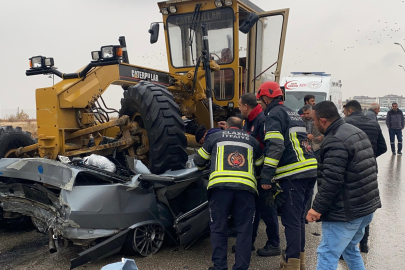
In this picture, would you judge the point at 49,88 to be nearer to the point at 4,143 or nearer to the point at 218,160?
the point at 4,143

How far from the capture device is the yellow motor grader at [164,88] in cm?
465

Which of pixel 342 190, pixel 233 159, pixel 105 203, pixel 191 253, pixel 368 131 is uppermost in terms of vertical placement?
pixel 368 131

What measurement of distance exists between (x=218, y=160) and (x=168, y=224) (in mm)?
1154

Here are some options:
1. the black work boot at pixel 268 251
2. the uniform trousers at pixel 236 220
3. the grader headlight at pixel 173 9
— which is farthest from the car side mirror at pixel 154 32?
the black work boot at pixel 268 251

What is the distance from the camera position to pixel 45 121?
5.01m

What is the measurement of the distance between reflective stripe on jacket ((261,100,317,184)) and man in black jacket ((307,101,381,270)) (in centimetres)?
61

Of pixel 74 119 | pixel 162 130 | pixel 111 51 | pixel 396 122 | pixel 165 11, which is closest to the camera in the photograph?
pixel 162 130

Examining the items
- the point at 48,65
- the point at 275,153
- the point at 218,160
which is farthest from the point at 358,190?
the point at 48,65

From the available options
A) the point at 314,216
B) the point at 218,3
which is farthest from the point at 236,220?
the point at 218,3

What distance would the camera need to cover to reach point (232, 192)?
3.64 m

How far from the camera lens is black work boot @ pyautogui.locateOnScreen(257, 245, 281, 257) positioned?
14.3 ft

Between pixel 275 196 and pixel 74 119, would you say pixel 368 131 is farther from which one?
pixel 74 119

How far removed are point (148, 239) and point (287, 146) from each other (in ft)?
5.93

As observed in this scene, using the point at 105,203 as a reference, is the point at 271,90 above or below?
above
